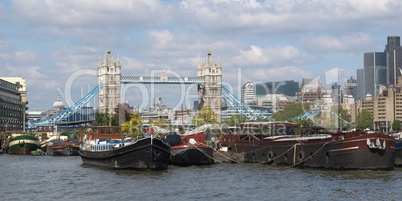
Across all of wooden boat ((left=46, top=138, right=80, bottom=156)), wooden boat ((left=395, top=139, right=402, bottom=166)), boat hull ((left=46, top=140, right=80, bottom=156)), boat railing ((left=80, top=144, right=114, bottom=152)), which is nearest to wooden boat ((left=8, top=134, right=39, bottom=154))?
wooden boat ((left=46, top=138, right=80, bottom=156))

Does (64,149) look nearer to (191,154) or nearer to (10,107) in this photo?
(191,154)

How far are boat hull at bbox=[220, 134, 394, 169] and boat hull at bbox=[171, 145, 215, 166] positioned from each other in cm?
674

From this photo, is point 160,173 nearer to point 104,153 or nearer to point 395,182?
point 104,153

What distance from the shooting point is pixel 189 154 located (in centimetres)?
6956

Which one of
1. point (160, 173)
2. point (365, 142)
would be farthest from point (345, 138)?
point (160, 173)

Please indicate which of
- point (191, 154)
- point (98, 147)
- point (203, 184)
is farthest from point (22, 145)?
point (203, 184)

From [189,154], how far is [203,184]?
17.0 m

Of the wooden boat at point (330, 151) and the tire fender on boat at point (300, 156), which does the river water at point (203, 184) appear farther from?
the tire fender on boat at point (300, 156)

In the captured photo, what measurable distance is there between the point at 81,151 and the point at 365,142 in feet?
94.8

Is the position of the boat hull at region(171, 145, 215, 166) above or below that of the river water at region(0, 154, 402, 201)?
above

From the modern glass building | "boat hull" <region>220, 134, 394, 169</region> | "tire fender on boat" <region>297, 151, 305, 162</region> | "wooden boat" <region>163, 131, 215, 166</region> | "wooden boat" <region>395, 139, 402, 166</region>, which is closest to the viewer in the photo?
"boat hull" <region>220, 134, 394, 169</region>

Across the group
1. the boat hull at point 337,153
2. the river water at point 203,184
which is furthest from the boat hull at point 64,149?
the boat hull at point 337,153

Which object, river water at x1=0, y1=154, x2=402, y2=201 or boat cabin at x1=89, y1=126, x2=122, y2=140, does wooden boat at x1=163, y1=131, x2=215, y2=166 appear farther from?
boat cabin at x1=89, y1=126, x2=122, y2=140

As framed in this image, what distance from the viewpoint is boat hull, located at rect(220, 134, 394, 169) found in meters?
58.2
